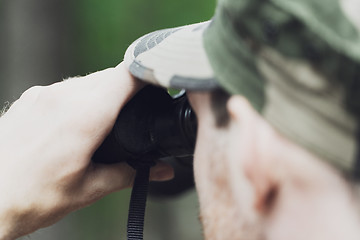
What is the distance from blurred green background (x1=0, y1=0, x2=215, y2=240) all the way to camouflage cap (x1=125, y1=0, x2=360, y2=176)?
→ 2.77m

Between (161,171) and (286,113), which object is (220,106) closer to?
(286,113)

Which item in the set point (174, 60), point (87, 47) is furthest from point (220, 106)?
point (87, 47)

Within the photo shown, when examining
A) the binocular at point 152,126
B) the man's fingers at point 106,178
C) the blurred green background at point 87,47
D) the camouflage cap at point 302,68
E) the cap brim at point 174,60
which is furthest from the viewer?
the blurred green background at point 87,47

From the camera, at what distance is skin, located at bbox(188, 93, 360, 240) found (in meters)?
0.75

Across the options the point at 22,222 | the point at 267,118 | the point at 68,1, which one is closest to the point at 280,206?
the point at 267,118

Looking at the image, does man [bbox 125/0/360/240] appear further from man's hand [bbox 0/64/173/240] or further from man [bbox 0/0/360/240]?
man's hand [bbox 0/64/173/240]

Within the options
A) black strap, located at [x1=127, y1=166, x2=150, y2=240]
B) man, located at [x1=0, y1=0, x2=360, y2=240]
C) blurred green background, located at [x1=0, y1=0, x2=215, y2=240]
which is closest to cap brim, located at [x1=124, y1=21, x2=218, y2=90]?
man, located at [x1=0, y1=0, x2=360, y2=240]

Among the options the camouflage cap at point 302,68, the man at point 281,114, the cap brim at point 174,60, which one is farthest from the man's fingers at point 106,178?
the camouflage cap at point 302,68

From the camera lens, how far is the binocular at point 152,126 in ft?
3.58

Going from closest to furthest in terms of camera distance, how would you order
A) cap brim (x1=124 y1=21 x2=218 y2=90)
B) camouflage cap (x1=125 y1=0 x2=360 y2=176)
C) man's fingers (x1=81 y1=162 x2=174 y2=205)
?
camouflage cap (x1=125 y1=0 x2=360 y2=176) < cap brim (x1=124 y1=21 x2=218 y2=90) < man's fingers (x1=81 y1=162 x2=174 y2=205)

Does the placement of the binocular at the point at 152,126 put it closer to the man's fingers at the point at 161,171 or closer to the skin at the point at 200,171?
the skin at the point at 200,171

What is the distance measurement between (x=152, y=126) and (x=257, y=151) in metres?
0.36

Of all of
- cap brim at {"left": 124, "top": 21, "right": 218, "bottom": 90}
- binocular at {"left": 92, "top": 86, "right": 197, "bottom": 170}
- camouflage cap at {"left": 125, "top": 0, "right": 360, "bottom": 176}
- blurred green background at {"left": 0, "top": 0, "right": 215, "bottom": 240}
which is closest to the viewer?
camouflage cap at {"left": 125, "top": 0, "right": 360, "bottom": 176}

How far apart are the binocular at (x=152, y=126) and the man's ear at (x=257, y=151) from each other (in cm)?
29
